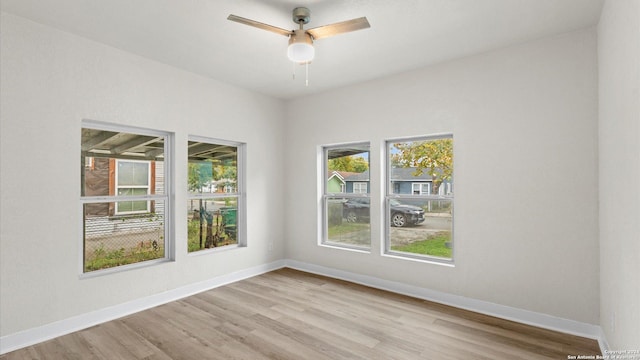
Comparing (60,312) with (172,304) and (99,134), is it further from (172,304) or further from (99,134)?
(99,134)

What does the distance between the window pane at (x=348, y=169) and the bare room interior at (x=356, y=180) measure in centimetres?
7

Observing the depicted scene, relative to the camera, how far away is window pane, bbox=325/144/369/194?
4.51 metres

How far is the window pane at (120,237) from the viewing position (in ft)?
10.5

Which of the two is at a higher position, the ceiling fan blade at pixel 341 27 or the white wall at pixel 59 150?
the ceiling fan blade at pixel 341 27

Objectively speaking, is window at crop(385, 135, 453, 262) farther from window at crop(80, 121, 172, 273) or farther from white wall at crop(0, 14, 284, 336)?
window at crop(80, 121, 172, 273)

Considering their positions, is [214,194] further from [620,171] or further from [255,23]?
[620,171]

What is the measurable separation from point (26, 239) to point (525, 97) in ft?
15.7

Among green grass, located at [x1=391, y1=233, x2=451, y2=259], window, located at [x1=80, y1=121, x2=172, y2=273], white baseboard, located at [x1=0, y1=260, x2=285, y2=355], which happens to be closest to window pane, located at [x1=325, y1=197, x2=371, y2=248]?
green grass, located at [x1=391, y1=233, x2=451, y2=259]

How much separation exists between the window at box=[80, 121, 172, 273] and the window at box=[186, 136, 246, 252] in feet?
1.13

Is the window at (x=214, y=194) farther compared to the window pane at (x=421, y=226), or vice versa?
the window at (x=214, y=194)

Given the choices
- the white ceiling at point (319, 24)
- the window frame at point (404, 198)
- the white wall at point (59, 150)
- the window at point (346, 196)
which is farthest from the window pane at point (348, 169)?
the white wall at point (59, 150)

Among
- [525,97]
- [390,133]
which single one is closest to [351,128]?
[390,133]

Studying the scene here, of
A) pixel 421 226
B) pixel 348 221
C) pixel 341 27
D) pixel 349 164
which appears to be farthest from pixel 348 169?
pixel 341 27

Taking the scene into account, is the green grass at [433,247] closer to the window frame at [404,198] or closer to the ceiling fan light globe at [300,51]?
the window frame at [404,198]
